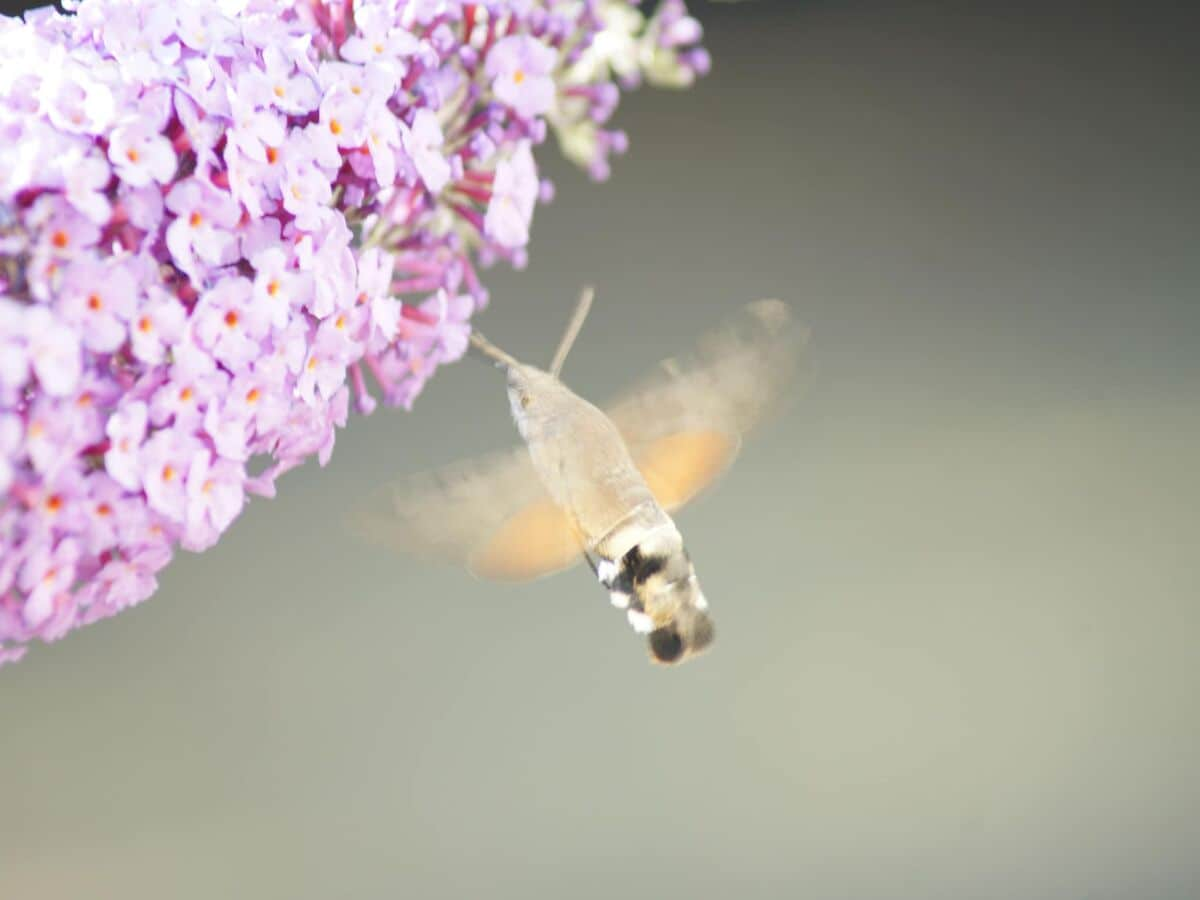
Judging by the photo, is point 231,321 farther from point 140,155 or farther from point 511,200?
point 511,200

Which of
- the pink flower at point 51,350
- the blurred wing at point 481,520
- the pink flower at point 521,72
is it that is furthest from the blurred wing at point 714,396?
the pink flower at point 51,350

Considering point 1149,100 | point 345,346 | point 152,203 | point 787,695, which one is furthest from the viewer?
point 787,695

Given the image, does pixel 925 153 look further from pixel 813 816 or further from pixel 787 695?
pixel 813 816

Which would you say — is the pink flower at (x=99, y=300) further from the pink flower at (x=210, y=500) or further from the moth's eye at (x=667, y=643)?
the moth's eye at (x=667, y=643)

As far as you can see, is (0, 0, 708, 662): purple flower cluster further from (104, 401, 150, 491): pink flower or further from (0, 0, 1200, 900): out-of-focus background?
(0, 0, 1200, 900): out-of-focus background

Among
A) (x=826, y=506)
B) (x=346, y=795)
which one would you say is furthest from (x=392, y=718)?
(x=826, y=506)
